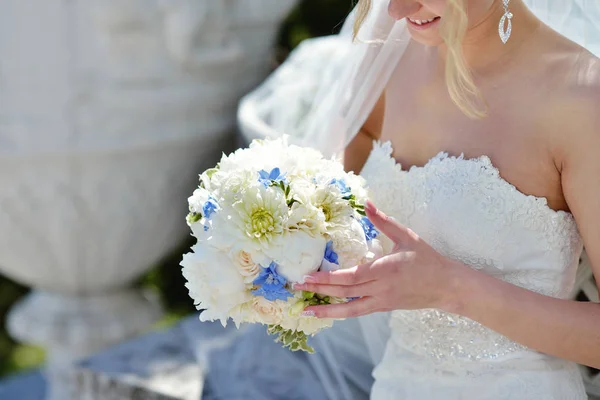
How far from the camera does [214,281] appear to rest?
128 centimetres

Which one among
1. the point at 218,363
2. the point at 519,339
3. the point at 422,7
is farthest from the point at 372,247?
the point at 218,363

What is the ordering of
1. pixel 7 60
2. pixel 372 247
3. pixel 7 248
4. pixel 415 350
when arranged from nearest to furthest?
pixel 372 247
pixel 415 350
pixel 7 60
pixel 7 248

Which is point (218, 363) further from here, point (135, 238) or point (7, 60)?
point (7, 60)

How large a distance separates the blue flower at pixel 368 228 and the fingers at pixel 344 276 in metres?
0.11

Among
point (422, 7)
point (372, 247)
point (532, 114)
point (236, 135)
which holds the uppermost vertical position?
point (422, 7)

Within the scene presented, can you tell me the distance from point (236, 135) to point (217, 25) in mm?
399

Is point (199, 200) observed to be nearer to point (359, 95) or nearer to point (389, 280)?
point (389, 280)

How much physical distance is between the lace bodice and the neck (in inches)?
7.5

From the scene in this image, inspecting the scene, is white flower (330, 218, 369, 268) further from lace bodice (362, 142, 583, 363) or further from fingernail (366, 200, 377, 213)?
lace bodice (362, 142, 583, 363)

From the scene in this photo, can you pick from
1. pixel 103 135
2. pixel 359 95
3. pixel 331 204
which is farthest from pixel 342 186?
pixel 103 135

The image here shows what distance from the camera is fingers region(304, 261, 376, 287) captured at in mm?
1241

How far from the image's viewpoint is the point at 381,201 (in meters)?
1.66

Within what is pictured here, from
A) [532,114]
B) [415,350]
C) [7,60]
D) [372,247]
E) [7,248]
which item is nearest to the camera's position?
[372,247]

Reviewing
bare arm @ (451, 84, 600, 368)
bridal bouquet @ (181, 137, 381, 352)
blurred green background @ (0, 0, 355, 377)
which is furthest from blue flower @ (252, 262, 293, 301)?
blurred green background @ (0, 0, 355, 377)
